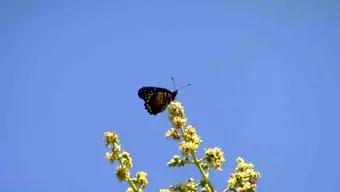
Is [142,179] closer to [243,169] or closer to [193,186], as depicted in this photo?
[193,186]

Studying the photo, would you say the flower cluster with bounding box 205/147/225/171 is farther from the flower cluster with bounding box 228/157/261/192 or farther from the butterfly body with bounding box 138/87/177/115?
the butterfly body with bounding box 138/87/177/115

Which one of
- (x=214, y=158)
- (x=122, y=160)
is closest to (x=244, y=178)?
(x=214, y=158)

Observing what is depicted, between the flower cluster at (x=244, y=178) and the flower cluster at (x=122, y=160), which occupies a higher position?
the flower cluster at (x=122, y=160)

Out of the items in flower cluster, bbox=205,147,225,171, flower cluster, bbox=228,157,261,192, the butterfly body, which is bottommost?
flower cluster, bbox=228,157,261,192

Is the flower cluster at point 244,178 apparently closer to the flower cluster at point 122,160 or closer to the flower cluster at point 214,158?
the flower cluster at point 214,158

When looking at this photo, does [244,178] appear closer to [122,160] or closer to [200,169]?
[200,169]

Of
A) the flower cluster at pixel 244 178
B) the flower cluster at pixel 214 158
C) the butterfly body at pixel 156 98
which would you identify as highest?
the butterfly body at pixel 156 98
